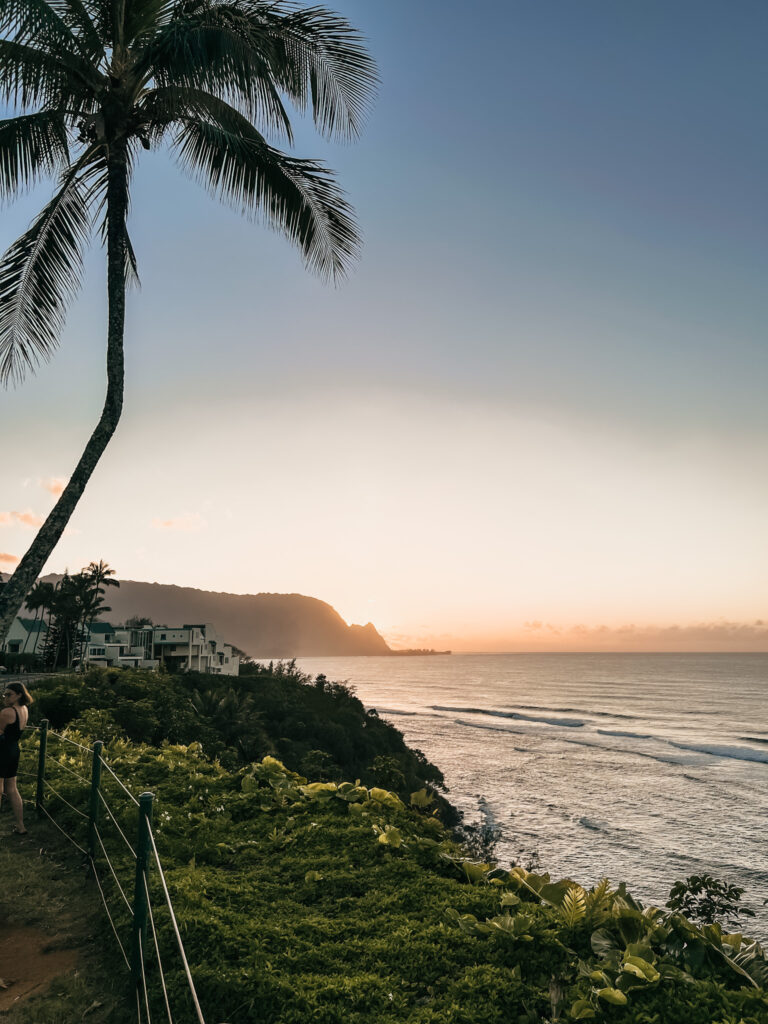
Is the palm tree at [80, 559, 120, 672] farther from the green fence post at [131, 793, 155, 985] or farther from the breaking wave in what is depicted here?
the green fence post at [131, 793, 155, 985]

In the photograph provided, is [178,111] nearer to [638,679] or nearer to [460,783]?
[460,783]

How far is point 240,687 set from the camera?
3881cm

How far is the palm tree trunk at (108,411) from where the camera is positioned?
273 inches

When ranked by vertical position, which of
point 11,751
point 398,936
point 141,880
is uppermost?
point 141,880

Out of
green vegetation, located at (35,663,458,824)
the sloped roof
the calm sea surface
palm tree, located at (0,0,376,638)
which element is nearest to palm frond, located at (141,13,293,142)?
palm tree, located at (0,0,376,638)

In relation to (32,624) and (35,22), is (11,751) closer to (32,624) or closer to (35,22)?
(35,22)

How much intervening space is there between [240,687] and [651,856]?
79.0 ft

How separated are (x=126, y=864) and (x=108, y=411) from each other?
486 cm

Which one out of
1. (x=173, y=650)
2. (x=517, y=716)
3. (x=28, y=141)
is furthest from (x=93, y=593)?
(x=28, y=141)

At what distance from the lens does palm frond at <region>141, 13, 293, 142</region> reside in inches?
295

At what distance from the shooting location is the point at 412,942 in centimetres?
406

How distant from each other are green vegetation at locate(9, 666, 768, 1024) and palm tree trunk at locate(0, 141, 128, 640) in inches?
103

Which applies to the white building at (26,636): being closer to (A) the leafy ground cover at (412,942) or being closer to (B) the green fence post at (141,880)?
(A) the leafy ground cover at (412,942)

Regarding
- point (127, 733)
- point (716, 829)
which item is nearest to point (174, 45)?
point (127, 733)
